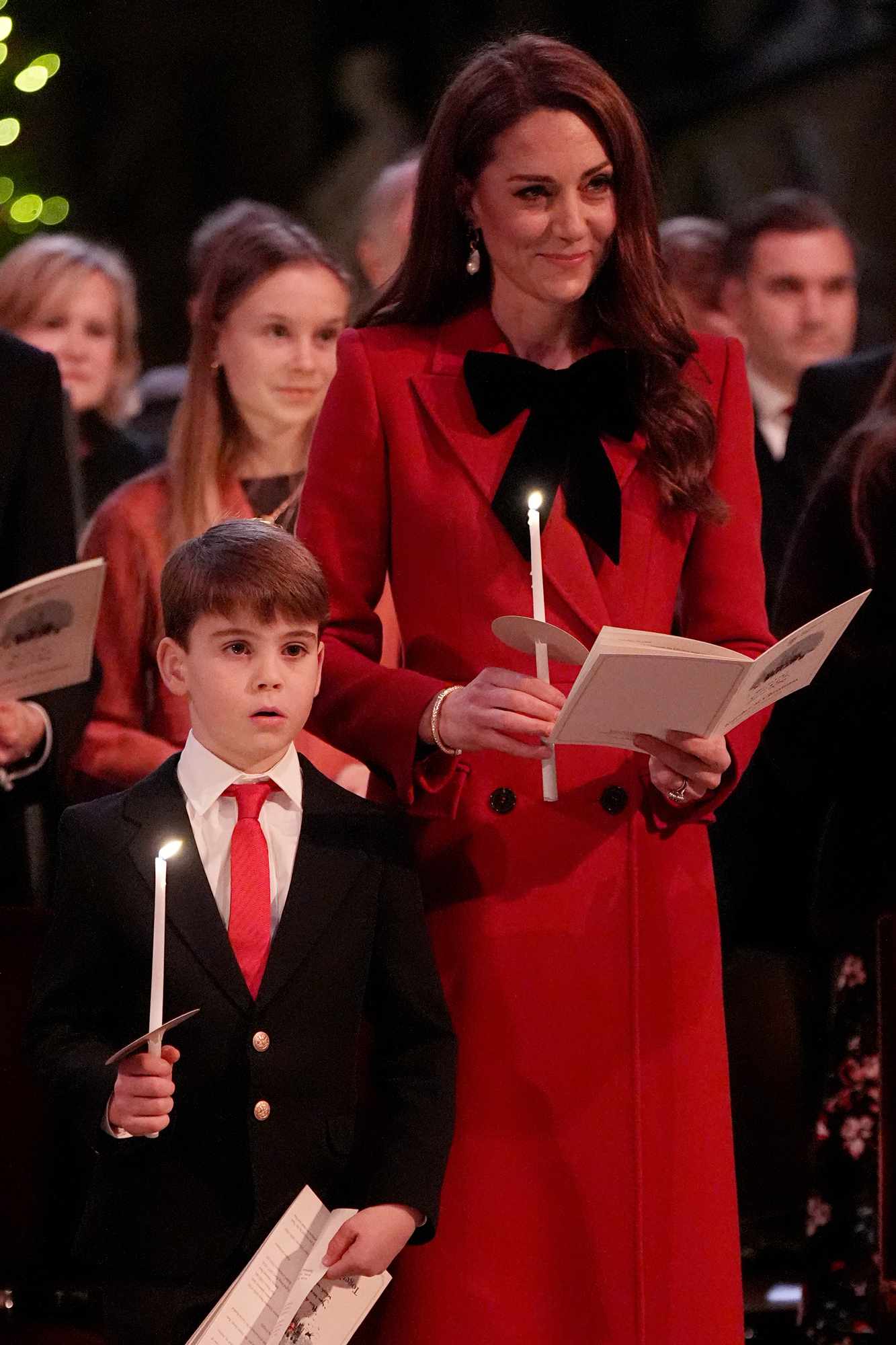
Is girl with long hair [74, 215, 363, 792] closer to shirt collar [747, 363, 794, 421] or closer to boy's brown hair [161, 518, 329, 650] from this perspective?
shirt collar [747, 363, 794, 421]

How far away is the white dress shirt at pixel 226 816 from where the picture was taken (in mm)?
2016

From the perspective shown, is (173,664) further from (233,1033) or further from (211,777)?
(233,1033)

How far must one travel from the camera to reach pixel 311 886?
2.01 meters

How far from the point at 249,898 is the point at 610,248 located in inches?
39.1

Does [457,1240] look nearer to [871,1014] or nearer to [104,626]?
[871,1014]

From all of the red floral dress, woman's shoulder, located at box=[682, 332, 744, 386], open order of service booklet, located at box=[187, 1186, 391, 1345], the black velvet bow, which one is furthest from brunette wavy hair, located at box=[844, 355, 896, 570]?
open order of service booklet, located at box=[187, 1186, 391, 1345]

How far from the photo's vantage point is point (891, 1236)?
2689 millimetres

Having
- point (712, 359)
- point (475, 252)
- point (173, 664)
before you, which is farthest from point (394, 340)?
point (173, 664)

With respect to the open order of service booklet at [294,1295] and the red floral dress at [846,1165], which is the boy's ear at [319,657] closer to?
the open order of service booklet at [294,1295]

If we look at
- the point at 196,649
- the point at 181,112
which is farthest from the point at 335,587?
the point at 181,112

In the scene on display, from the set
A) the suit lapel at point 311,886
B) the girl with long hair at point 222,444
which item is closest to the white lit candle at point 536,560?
the suit lapel at point 311,886

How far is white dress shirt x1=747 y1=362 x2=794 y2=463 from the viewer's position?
3.66m

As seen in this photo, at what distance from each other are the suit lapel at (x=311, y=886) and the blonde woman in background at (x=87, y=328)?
5.73 ft

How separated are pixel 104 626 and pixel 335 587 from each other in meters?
1.38
